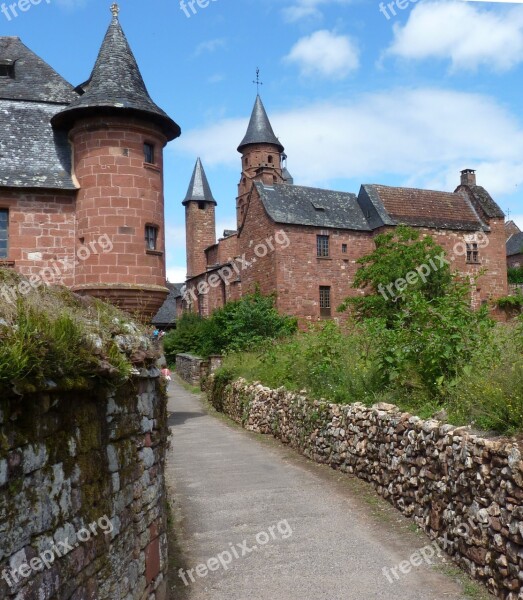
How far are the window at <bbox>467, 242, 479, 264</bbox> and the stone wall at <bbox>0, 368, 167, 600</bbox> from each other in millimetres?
36369

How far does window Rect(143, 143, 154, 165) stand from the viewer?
697 inches

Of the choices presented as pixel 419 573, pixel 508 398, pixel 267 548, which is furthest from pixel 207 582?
pixel 508 398

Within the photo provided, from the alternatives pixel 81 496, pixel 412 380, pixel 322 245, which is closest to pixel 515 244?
pixel 322 245

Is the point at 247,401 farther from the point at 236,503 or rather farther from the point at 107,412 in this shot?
the point at 107,412

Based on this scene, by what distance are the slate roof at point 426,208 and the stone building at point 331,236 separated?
2.5 inches

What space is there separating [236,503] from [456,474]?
368 cm

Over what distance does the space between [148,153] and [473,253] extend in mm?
27068

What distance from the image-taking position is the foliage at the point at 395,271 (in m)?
31.5

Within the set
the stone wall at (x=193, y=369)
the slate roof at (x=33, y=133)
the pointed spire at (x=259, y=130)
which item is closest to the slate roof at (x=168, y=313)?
the pointed spire at (x=259, y=130)

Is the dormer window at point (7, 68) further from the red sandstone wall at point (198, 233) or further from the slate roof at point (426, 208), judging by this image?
the red sandstone wall at point (198, 233)

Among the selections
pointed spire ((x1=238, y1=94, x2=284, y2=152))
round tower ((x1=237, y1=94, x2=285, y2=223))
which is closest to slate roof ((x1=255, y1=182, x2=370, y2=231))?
round tower ((x1=237, y1=94, x2=285, y2=223))

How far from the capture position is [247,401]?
17453 millimetres

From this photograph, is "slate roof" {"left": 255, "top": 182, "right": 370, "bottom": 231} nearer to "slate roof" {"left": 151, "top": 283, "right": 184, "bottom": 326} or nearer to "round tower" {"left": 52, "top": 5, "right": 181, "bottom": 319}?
"round tower" {"left": 52, "top": 5, "right": 181, "bottom": 319}

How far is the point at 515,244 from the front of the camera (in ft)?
218
